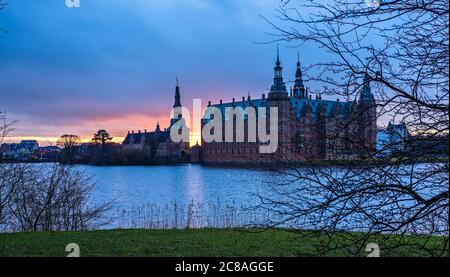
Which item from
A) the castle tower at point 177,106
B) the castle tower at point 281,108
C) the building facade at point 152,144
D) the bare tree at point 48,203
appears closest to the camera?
the castle tower at point 281,108

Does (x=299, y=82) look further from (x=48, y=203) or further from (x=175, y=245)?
(x=48, y=203)

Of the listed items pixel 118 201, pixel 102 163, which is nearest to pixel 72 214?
pixel 118 201

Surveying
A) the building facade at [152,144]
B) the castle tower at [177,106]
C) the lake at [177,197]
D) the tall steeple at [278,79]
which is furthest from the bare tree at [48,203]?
the tall steeple at [278,79]

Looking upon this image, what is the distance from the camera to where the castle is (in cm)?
236

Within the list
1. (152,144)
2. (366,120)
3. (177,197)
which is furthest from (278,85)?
(177,197)

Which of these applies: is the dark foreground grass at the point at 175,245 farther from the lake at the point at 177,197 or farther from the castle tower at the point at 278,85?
the castle tower at the point at 278,85

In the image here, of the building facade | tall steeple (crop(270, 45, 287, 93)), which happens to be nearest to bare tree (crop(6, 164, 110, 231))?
the building facade

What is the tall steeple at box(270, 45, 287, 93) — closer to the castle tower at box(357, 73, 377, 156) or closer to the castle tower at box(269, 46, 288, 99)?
the castle tower at box(269, 46, 288, 99)

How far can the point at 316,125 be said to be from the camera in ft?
8.09

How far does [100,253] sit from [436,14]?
3.85m

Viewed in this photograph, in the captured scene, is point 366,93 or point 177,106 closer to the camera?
point 366,93

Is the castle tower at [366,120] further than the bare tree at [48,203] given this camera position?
No

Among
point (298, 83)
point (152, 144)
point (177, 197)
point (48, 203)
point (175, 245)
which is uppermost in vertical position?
point (298, 83)

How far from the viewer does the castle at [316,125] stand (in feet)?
7.75
